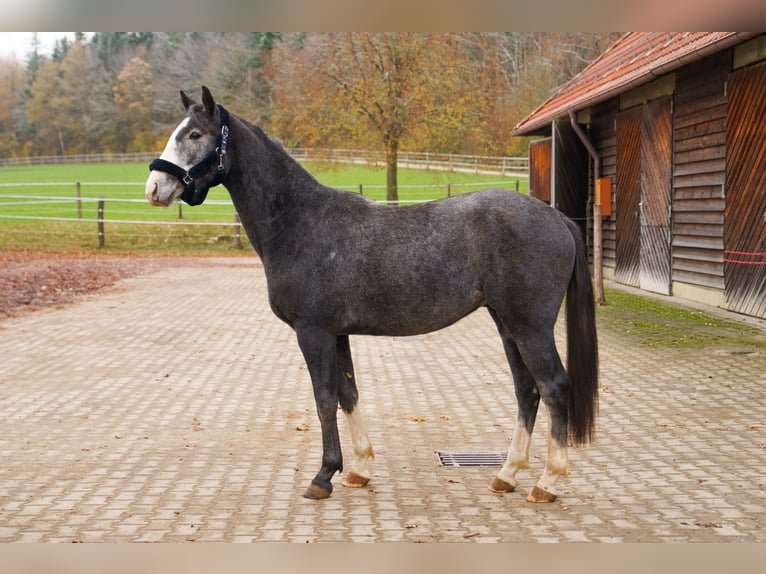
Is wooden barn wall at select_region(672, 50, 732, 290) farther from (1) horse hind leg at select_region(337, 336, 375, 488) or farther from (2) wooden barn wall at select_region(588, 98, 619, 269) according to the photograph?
(1) horse hind leg at select_region(337, 336, 375, 488)

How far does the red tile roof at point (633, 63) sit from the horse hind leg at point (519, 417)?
526cm

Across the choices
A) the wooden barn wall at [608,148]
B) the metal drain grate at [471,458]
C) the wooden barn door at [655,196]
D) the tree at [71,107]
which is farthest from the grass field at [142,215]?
the metal drain grate at [471,458]

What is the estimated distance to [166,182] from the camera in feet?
14.0

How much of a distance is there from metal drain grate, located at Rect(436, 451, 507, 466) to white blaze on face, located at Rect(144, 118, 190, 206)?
7.71ft

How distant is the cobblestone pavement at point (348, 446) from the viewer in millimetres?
4039

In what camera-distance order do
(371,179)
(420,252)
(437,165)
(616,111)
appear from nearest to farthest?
(420,252), (616,111), (437,165), (371,179)

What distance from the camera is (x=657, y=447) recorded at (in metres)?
5.48

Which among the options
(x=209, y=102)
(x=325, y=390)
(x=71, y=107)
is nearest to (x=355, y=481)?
(x=325, y=390)

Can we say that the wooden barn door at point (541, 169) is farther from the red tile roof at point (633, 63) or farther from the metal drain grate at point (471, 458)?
the metal drain grate at point (471, 458)

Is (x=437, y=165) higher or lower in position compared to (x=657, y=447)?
higher

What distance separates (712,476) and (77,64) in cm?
4774

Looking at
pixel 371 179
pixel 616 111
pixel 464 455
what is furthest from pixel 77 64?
pixel 464 455

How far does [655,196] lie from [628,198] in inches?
58.7
